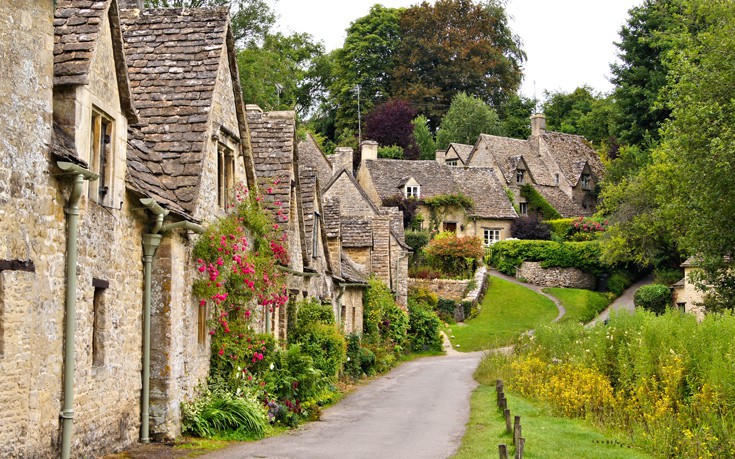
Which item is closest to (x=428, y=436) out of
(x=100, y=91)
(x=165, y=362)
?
(x=165, y=362)

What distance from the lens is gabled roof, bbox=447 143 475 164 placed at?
88938 mm

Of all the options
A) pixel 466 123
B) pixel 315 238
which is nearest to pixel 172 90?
pixel 315 238

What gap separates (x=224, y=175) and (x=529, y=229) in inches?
2290

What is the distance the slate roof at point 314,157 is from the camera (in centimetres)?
6925

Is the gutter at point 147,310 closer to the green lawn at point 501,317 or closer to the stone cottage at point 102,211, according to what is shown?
the stone cottage at point 102,211

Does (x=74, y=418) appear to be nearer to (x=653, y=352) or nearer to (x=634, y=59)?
(x=653, y=352)

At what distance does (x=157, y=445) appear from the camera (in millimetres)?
15281

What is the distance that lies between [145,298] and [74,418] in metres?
3.38

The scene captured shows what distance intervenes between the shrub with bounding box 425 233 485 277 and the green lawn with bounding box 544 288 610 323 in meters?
5.73

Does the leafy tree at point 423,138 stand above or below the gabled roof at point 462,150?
above

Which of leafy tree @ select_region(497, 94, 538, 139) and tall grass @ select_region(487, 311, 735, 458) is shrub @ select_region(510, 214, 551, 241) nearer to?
leafy tree @ select_region(497, 94, 538, 139)

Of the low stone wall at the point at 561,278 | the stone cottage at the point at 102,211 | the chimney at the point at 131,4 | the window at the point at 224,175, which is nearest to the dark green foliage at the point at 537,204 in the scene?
the low stone wall at the point at 561,278

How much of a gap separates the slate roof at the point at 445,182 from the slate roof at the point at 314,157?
646cm

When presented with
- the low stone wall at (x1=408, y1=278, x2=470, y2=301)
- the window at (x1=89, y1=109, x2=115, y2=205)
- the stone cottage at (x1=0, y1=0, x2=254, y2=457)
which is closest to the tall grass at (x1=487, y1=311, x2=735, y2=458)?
the stone cottage at (x1=0, y1=0, x2=254, y2=457)
